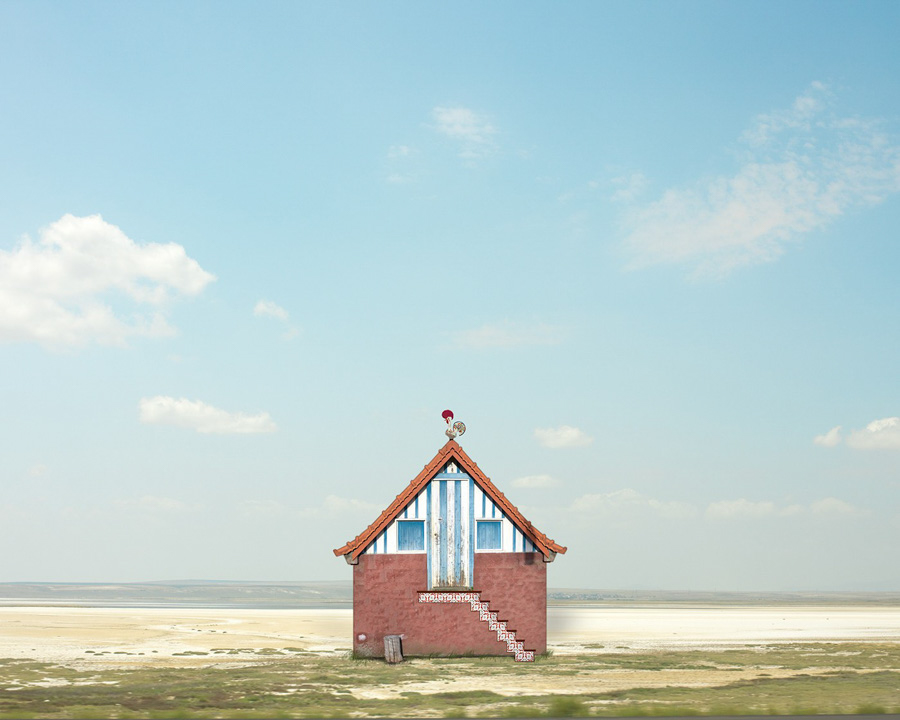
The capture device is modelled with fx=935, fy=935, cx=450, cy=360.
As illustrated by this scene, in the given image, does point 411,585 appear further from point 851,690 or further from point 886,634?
point 886,634

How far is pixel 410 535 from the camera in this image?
33.5 metres

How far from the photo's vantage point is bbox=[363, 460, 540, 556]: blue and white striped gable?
33.4 m

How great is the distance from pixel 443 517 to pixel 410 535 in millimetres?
1349

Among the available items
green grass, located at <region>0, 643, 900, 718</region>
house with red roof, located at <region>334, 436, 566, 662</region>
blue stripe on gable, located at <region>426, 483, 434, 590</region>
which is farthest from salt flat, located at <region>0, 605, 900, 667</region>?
blue stripe on gable, located at <region>426, 483, 434, 590</region>

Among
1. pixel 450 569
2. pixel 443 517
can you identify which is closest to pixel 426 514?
pixel 443 517

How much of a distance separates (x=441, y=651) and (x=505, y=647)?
2334mm

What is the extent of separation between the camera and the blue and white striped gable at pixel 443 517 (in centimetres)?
3344

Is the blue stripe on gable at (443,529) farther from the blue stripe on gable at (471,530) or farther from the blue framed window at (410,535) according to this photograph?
the blue stripe on gable at (471,530)

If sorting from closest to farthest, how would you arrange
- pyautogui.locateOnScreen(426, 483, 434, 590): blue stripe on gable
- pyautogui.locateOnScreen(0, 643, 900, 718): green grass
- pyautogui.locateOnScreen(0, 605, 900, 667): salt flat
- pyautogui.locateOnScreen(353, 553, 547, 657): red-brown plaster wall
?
pyautogui.locateOnScreen(0, 643, 900, 718): green grass < pyautogui.locateOnScreen(353, 553, 547, 657): red-brown plaster wall < pyautogui.locateOnScreen(426, 483, 434, 590): blue stripe on gable < pyautogui.locateOnScreen(0, 605, 900, 667): salt flat

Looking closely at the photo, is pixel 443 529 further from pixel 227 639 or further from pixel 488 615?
pixel 227 639

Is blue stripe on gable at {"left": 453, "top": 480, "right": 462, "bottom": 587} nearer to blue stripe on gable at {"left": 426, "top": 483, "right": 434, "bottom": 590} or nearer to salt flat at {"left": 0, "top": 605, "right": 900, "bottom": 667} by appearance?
blue stripe on gable at {"left": 426, "top": 483, "right": 434, "bottom": 590}

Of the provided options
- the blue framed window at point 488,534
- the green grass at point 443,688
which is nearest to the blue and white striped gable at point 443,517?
the blue framed window at point 488,534

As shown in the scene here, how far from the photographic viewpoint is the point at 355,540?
3328 cm

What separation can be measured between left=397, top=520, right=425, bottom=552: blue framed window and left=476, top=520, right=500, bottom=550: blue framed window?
203 cm
